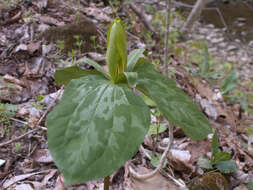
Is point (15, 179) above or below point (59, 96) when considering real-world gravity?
below

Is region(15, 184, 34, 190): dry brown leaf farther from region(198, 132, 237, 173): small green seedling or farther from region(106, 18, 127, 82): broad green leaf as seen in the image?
region(198, 132, 237, 173): small green seedling

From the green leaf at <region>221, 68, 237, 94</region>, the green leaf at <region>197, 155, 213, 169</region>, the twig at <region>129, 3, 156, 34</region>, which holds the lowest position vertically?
the green leaf at <region>197, 155, 213, 169</region>

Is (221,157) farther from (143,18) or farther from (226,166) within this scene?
(143,18)

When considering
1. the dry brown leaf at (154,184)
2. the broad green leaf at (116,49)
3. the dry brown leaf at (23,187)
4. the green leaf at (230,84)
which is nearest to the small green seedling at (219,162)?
the dry brown leaf at (154,184)

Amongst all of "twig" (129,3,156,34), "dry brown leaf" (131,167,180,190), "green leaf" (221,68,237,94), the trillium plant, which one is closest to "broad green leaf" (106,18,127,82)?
the trillium plant

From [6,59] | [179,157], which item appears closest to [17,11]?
[6,59]

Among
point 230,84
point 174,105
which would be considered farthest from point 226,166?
point 230,84

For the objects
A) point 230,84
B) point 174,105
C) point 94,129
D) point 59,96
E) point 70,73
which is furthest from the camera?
point 230,84

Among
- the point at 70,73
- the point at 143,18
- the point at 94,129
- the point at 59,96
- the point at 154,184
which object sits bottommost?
the point at 154,184
